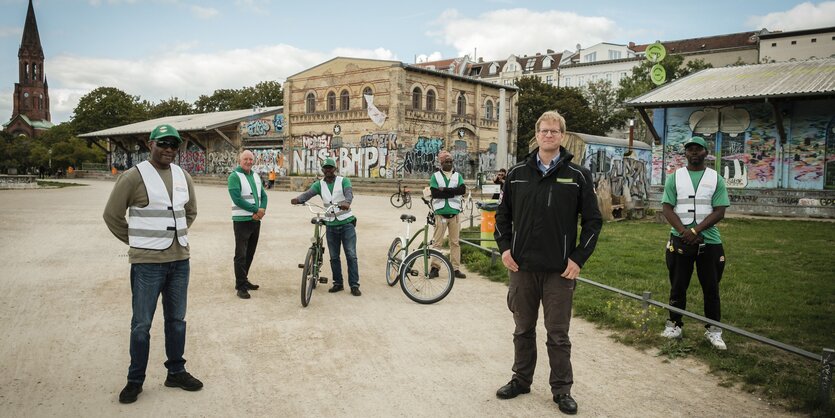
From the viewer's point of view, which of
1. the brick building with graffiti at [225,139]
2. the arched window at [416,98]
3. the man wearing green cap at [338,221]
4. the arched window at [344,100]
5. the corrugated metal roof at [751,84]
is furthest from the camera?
the brick building with graffiti at [225,139]

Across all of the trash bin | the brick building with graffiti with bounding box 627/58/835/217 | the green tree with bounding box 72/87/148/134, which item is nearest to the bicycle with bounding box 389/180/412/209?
the brick building with graffiti with bounding box 627/58/835/217

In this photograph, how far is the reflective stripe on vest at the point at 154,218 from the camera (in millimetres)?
4133

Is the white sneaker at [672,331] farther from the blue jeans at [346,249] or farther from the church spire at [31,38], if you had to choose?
the church spire at [31,38]

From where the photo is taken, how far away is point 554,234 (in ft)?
12.9

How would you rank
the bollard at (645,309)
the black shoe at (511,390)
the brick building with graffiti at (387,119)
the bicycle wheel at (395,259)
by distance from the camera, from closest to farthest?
the black shoe at (511,390), the bollard at (645,309), the bicycle wheel at (395,259), the brick building with graffiti at (387,119)

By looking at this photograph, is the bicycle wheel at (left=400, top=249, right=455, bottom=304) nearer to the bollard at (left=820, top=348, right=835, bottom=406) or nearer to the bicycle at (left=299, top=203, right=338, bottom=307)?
the bicycle at (left=299, top=203, right=338, bottom=307)

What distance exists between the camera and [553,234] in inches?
154

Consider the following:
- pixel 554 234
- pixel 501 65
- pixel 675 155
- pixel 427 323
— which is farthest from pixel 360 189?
pixel 501 65

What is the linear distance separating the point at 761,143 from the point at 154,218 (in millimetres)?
20200

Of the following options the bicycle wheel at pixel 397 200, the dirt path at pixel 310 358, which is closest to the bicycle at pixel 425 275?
the dirt path at pixel 310 358

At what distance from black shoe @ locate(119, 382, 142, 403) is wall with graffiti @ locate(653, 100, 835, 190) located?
19992 mm

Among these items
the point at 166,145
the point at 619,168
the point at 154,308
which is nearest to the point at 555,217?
the point at 166,145

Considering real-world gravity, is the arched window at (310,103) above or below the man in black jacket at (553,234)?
above

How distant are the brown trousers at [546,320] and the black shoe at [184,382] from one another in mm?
2391
